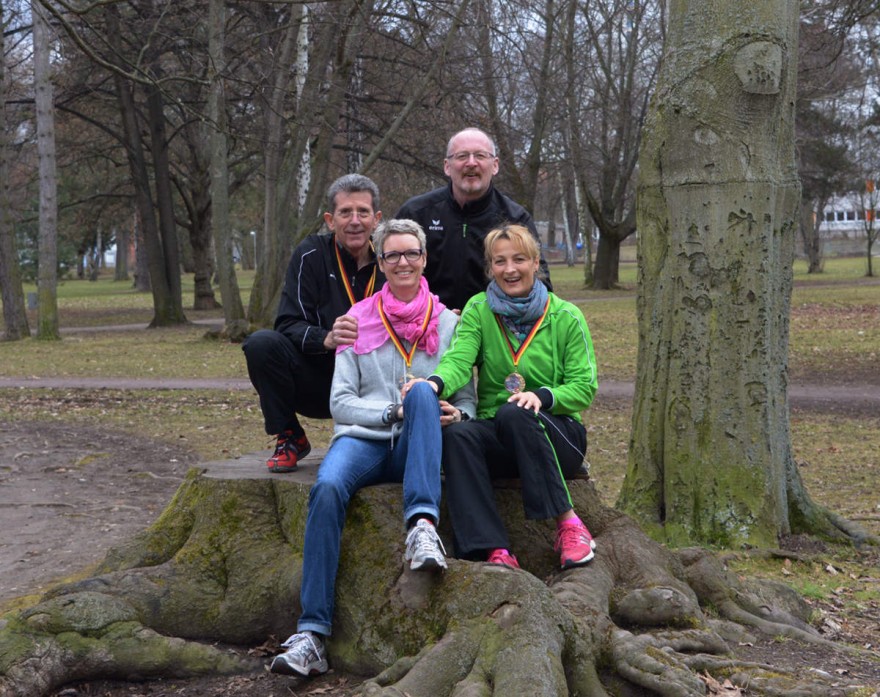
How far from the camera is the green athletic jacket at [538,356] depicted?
4.71m

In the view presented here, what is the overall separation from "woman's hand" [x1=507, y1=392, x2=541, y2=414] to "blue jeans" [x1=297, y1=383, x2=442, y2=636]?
1.13 feet

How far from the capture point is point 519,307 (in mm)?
4703

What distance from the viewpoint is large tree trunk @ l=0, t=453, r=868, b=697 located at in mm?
3717

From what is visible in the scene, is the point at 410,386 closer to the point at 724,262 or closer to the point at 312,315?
the point at 312,315

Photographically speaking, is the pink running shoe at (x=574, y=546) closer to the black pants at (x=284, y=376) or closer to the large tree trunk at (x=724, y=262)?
the black pants at (x=284, y=376)

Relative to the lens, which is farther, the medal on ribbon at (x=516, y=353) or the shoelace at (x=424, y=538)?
the medal on ribbon at (x=516, y=353)

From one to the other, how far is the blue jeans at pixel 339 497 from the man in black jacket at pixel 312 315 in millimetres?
805

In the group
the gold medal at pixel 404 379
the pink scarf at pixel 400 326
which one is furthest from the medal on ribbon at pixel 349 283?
the gold medal at pixel 404 379

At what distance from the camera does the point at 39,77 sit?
2089cm

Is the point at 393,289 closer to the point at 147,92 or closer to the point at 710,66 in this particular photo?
the point at 710,66

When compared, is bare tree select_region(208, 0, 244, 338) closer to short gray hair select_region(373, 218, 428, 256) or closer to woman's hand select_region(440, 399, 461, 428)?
short gray hair select_region(373, 218, 428, 256)

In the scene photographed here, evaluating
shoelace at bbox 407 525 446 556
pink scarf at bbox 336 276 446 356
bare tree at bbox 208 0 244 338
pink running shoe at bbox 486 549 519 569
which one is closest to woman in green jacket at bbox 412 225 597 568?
pink running shoe at bbox 486 549 519 569

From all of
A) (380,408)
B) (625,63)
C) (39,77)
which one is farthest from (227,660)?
(625,63)

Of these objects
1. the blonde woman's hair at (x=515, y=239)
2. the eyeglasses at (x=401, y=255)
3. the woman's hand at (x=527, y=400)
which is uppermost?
the blonde woman's hair at (x=515, y=239)
